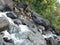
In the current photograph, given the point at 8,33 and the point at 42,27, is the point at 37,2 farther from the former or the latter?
the point at 8,33

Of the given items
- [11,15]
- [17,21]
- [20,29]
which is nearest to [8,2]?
[11,15]

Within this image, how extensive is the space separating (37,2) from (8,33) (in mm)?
21300

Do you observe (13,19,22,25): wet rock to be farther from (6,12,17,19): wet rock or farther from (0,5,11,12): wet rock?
(0,5,11,12): wet rock

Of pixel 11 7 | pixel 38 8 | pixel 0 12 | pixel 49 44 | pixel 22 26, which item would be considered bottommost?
pixel 49 44

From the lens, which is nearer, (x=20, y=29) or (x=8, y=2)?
(x=20, y=29)

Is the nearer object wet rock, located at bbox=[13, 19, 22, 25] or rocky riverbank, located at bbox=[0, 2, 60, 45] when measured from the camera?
rocky riverbank, located at bbox=[0, 2, 60, 45]

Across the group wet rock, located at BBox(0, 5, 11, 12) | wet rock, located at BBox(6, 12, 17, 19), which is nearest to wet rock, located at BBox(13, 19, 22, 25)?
wet rock, located at BBox(6, 12, 17, 19)

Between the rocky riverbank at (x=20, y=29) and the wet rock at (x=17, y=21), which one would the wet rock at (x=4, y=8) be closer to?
the rocky riverbank at (x=20, y=29)

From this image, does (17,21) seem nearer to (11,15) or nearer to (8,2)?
(11,15)

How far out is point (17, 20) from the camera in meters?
22.3

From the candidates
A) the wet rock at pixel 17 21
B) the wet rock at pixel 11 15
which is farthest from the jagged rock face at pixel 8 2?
the wet rock at pixel 17 21

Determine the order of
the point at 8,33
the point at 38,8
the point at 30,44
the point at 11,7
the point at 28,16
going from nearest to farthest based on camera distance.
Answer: the point at 30,44 < the point at 8,33 < the point at 11,7 < the point at 28,16 < the point at 38,8

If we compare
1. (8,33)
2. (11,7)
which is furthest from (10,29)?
(11,7)

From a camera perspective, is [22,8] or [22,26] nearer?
[22,26]
